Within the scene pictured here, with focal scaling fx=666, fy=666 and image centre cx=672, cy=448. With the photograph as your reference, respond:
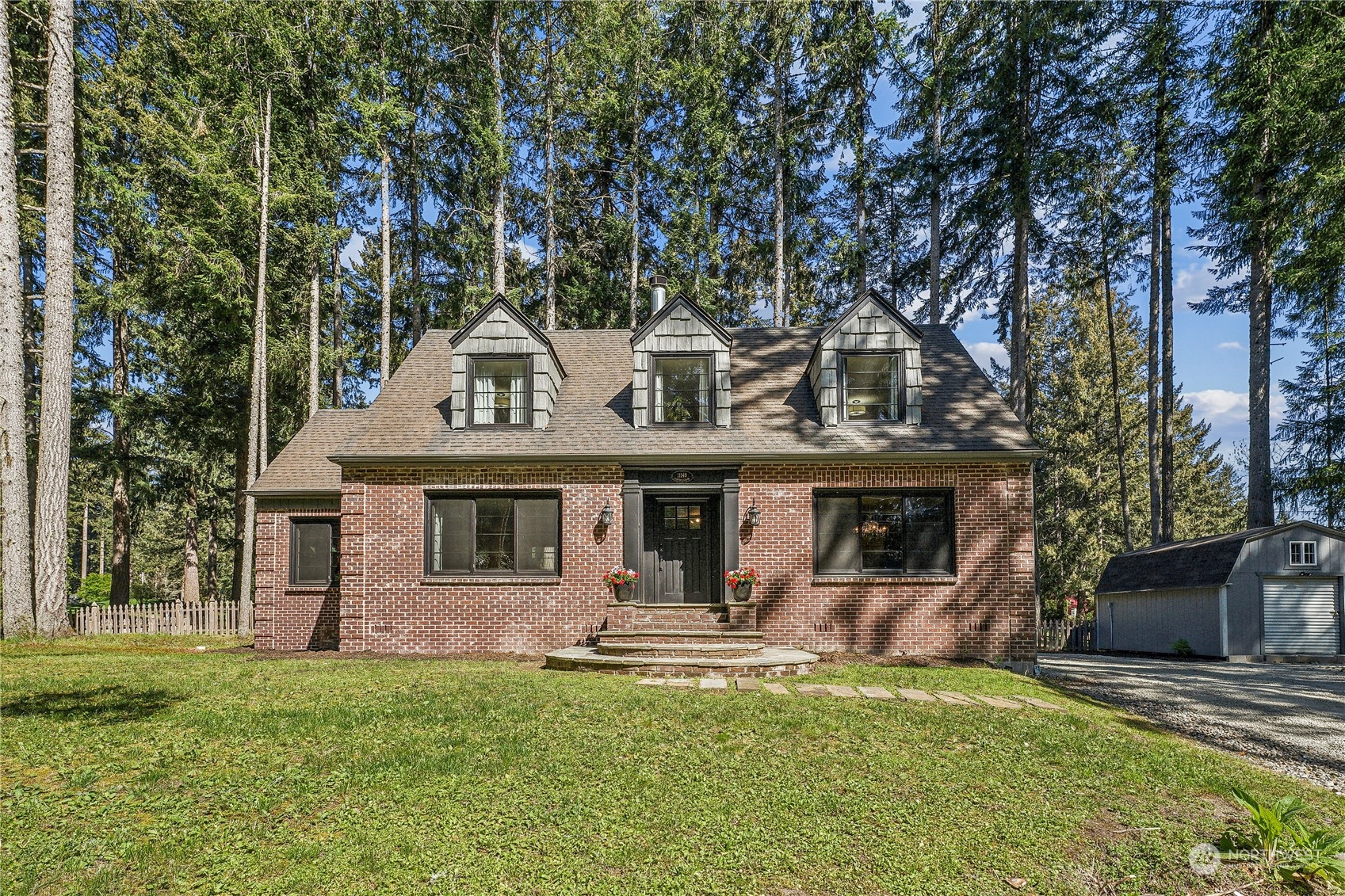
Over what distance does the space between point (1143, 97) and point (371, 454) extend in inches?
937

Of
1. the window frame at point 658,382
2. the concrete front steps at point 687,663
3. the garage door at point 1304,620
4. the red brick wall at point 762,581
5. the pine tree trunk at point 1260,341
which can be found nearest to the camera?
the concrete front steps at point 687,663

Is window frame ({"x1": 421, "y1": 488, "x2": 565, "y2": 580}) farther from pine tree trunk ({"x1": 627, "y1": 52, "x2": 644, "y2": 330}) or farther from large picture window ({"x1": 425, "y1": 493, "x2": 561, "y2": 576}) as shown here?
pine tree trunk ({"x1": 627, "y1": 52, "x2": 644, "y2": 330})

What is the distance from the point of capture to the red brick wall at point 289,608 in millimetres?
13906

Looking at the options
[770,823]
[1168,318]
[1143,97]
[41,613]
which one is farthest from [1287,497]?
[41,613]

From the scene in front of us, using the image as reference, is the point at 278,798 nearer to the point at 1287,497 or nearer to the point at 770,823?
the point at 770,823

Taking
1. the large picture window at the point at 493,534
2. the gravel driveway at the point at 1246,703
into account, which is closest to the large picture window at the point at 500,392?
the large picture window at the point at 493,534

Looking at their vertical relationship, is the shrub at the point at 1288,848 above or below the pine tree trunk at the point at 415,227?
below

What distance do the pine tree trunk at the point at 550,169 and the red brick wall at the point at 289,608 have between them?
1098cm

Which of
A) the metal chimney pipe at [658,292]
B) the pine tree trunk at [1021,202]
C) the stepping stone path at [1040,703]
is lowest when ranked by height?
the stepping stone path at [1040,703]

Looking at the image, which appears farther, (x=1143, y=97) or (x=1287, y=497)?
(x=1287, y=497)

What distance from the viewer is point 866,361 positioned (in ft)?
42.7

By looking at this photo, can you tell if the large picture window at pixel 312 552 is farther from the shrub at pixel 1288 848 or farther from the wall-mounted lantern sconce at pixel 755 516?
the shrub at pixel 1288 848

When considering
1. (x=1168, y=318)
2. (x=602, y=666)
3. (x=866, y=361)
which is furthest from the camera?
(x=1168, y=318)

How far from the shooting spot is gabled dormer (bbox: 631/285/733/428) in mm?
12875
